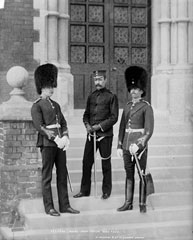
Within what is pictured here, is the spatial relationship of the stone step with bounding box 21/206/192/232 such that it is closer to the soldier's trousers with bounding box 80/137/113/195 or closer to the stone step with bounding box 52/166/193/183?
the soldier's trousers with bounding box 80/137/113/195

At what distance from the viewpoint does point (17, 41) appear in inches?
372

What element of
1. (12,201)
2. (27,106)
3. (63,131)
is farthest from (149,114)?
(12,201)

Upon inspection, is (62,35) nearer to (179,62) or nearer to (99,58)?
(99,58)

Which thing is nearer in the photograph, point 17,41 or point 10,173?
point 10,173

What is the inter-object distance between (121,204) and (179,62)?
4.15 m

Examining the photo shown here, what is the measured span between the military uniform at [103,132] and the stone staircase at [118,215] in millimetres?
229

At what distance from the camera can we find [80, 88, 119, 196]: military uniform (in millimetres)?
6934

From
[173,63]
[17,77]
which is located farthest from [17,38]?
[173,63]

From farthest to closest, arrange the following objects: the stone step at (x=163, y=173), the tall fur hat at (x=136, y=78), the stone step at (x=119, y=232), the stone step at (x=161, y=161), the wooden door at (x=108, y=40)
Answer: the wooden door at (x=108, y=40) → the stone step at (x=161, y=161) → the stone step at (x=163, y=173) → the tall fur hat at (x=136, y=78) → the stone step at (x=119, y=232)

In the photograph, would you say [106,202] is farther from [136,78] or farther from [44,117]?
[136,78]

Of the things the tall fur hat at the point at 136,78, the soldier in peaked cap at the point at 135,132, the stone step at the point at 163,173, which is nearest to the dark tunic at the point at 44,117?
the soldier in peaked cap at the point at 135,132

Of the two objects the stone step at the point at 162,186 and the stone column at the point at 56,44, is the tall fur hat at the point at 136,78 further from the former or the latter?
the stone column at the point at 56,44

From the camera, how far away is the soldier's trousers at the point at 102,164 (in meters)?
6.94

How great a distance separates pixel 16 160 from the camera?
6.97 m
